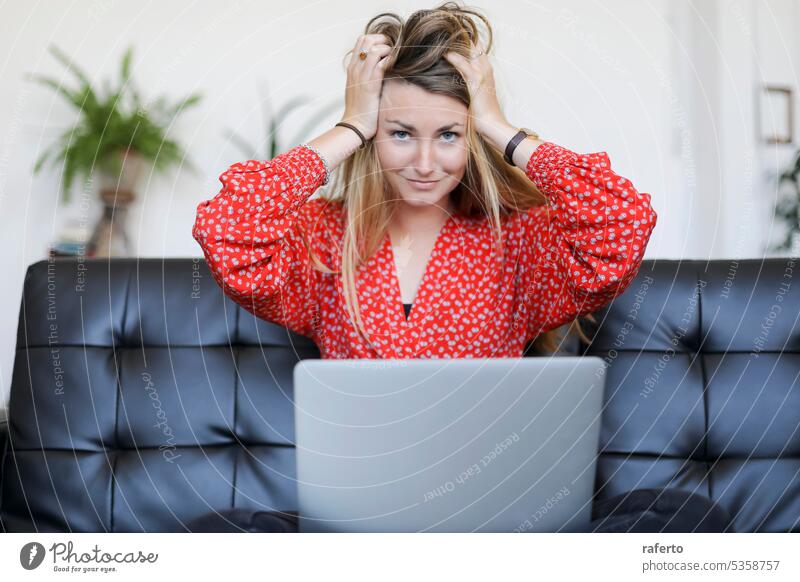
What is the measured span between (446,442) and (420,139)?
0.46 m

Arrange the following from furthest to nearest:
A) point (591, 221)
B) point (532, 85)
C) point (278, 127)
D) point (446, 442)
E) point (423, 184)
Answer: point (278, 127)
point (532, 85)
point (423, 184)
point (591, 221)
point (446, 442)

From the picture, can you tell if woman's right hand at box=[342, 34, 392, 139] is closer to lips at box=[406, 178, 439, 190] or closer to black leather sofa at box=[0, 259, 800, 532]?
lips at box=[406, 178, 439, 190]

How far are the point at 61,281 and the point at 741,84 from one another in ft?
5.54

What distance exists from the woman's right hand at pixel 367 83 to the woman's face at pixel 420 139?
12 millimetres

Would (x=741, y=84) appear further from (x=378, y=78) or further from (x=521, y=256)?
(x=378, y=78)

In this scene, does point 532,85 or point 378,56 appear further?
point 532,85

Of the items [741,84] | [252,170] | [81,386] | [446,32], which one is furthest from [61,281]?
[741,84]

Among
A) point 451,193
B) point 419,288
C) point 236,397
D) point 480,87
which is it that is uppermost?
point 480,87

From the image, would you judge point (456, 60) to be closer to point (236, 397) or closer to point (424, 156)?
point (424, 156)

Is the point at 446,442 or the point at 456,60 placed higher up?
the point at 456,60

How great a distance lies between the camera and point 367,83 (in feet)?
3.06

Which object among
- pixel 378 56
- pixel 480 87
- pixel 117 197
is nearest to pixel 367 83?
pixel 378 56

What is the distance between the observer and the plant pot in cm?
200

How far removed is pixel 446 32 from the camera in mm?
936
